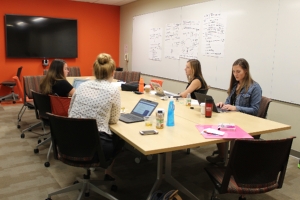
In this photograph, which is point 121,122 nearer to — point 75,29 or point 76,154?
point 76,154

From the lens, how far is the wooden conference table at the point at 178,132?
1.91 metres

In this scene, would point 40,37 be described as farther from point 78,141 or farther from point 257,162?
point 257,162

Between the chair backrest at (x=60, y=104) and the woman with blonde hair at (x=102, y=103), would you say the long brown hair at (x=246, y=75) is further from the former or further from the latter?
the chair backrest at (x=60, y=104)

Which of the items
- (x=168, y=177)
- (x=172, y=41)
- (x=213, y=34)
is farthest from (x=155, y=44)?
(x=168, y=177)

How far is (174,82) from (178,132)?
356 cm

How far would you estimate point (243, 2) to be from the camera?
405 centimetres

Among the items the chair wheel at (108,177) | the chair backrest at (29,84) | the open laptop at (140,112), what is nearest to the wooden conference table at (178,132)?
the open laptop at (140,112)

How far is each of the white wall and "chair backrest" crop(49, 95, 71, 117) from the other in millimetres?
2561

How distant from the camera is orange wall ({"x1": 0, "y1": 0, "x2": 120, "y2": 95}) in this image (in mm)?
6469

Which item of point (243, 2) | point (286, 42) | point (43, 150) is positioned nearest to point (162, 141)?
point (43, 150)

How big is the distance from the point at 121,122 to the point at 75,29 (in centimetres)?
535

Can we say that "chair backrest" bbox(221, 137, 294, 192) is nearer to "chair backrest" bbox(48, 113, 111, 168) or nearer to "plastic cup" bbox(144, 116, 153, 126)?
"plastic cup" bbox(144, 116, 153, 126)

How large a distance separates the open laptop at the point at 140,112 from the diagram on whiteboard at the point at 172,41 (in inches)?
117

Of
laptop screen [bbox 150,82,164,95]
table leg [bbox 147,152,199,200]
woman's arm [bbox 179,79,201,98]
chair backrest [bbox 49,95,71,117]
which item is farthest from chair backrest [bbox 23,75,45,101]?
table leg [bbox 147,152,199,200]
